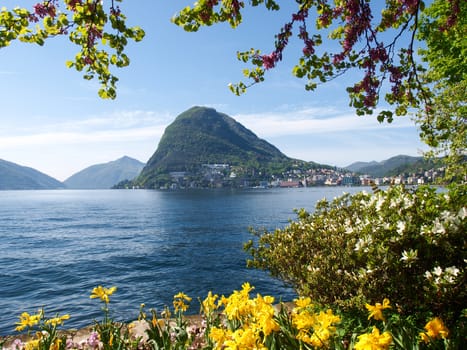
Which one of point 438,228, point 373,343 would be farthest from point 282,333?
point 438,228

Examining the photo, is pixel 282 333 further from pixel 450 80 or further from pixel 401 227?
pixel 450 80

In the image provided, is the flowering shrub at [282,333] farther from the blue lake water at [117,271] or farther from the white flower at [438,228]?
the blue lake water at [117,271]

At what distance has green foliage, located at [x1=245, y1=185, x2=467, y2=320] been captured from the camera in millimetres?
4438

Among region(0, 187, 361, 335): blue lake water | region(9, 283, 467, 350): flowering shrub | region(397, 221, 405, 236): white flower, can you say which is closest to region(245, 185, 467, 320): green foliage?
region(397, 221, 405, 236): white flower

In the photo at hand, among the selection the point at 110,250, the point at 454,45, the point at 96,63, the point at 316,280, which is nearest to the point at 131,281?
the point at 110,250

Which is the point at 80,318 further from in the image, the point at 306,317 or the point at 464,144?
the point at 464,144

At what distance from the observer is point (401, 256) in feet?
15.5

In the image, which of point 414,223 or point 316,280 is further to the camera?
point 316,280

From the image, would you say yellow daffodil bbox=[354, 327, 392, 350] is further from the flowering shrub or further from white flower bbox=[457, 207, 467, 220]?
white flower bbox=[457, 207, 467, 220]

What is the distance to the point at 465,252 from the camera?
14.8 feet

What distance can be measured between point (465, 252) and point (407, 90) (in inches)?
97.5

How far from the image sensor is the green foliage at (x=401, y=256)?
444 centimetres

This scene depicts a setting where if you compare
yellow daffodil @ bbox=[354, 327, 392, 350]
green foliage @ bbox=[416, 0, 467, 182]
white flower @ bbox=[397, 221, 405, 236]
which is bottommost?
yellow daffodil @ bbox=[354, 327, 392, 350]

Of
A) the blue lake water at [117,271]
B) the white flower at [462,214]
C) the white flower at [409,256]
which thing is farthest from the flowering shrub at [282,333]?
the blue lake water at [117,271]
